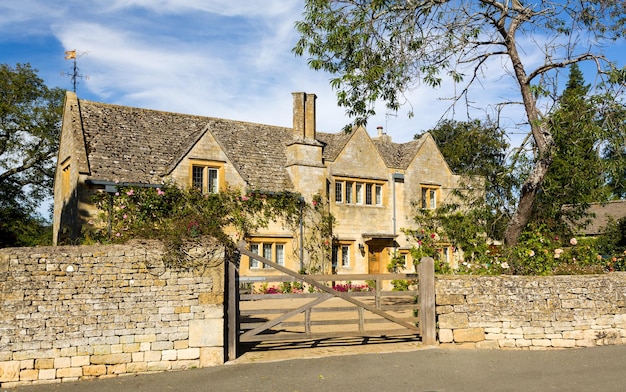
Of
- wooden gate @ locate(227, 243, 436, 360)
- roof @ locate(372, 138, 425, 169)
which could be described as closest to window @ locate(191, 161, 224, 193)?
roof @ locate(372, 138, 425, 169)

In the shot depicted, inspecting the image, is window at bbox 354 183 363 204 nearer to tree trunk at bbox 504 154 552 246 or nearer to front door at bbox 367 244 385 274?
front door at bbox 367 244 385 274

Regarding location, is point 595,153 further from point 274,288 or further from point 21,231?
point 21,231

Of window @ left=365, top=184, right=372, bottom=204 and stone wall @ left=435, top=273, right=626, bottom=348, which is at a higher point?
window @ left=365, top=184, right=372, bottom=204

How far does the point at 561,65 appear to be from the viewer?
14.8 metres

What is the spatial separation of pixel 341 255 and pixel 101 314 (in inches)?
682

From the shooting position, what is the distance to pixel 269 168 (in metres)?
25.1

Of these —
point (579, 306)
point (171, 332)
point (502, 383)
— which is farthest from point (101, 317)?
point (579, 306)

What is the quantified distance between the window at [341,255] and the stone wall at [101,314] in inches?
631

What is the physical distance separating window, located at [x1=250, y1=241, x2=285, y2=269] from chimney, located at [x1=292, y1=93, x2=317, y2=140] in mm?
5005

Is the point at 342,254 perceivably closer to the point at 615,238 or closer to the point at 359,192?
the point at 359,192

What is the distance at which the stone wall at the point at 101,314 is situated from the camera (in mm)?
9016

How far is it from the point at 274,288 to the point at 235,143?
6571 millimetres

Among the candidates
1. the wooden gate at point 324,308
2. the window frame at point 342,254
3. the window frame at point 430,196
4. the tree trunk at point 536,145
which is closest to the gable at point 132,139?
the window frame at point 342,254

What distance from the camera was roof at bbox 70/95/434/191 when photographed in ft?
70.0
